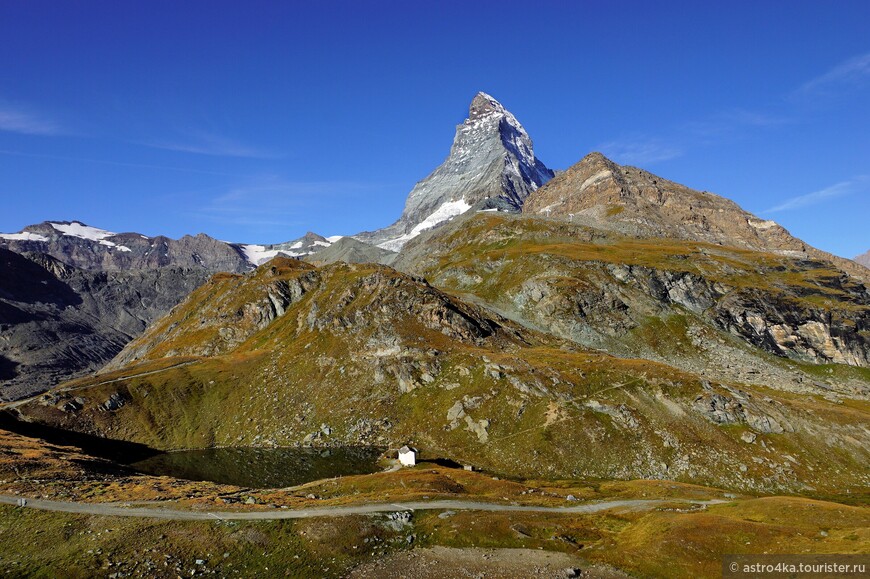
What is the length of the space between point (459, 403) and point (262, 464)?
45446 mm

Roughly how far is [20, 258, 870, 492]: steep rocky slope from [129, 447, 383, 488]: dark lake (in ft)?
19.6

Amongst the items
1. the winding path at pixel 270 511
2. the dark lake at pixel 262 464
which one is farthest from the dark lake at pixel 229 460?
the winding path at pixel 270 511

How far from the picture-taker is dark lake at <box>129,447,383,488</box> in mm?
88562

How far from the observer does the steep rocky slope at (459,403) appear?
92438 mm

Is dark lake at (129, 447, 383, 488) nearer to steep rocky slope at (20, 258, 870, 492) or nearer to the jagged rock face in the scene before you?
steep rocky slope at (20, 258, 870, 492)

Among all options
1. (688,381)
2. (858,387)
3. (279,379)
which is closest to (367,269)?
(279,379)

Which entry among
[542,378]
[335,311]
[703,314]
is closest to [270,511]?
[542,378]

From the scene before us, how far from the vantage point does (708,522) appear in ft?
172

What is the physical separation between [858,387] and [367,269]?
6505 inches

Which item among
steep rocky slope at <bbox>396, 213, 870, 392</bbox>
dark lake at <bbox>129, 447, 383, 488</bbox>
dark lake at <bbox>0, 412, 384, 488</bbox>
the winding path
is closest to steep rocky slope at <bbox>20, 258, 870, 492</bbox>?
dark lake at <bbox>0, 412, 384, 488</bbox>

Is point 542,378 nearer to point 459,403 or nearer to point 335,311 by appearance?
point 459,403

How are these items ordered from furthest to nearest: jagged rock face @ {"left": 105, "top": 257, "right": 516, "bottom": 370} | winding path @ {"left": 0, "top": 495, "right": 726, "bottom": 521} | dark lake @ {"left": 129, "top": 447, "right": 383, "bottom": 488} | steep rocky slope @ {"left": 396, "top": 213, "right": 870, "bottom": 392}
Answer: steep rocky slope @ {"left": 396, "top": 213, "right": 870, "bottom": 392}, jagged rock face @ {"left": 105, "top": 257, "right": 516, "bottom": 370}, dark lake @ {"left": 129, "top": 447, "right": 383, "bottom": 488}, winding path @ {"left": 0, "top": 495, "right": 726, "bottom": 521}

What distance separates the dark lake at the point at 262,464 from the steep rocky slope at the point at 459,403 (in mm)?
5985

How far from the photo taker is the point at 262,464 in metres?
98.8
